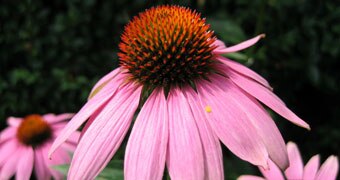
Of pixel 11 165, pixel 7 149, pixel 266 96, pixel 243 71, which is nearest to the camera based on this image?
pixel 266 96

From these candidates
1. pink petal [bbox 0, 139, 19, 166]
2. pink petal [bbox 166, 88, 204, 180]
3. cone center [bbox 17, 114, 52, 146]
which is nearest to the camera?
pink petal [bbox 166, 88, 204, 180]

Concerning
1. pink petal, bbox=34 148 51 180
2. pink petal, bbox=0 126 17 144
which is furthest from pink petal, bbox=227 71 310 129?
pink petal, bbox=0 126 17 144

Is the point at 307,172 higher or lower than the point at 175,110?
lower

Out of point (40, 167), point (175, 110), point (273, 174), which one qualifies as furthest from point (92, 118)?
point (40, 167)

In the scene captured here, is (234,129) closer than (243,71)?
Yes

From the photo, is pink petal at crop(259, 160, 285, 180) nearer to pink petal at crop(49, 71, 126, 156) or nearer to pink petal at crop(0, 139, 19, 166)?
pink petal at crop(49, 71, 126, 156)

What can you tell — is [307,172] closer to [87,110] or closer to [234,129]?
[234,129]
